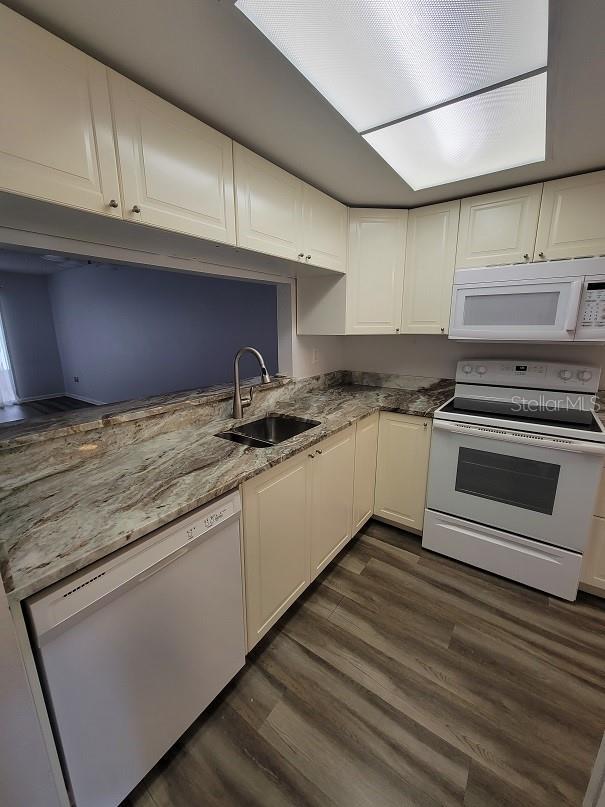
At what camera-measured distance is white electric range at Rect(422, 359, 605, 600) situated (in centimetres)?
166

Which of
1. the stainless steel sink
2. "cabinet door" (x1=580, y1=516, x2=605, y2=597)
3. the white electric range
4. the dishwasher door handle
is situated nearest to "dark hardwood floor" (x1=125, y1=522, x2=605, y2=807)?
"cabinet door" (x1=580, y1=516, x2=605, y2=597)

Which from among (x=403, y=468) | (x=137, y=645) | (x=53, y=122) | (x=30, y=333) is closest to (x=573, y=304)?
(x=403, y=468)

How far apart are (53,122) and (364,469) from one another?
2.05m

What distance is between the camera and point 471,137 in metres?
1.39

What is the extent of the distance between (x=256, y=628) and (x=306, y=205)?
2.10 metres

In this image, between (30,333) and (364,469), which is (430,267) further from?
(30,333)

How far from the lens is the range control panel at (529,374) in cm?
190

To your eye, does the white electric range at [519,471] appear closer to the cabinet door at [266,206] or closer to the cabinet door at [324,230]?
the cabinet door at [324,230]

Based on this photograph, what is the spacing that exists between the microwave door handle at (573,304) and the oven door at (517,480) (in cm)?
59

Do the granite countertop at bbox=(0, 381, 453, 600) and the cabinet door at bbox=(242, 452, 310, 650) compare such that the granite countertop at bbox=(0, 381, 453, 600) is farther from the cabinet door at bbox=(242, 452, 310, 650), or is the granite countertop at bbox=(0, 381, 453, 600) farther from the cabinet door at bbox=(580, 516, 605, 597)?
the cabinet door at bbox=(580, 516, 605, 597)

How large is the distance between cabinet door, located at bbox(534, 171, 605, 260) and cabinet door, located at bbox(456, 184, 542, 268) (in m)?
0.05

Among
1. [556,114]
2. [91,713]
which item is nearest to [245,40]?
[556,114]

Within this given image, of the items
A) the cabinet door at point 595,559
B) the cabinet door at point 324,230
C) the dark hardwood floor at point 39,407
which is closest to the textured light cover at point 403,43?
the cabinet door at point 324,230

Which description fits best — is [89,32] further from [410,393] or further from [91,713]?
[410,393]
